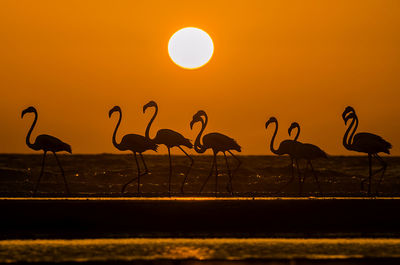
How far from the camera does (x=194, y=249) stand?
12.6 m

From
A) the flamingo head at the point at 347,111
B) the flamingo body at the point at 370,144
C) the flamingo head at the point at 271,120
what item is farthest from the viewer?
the flamingo head at the point at 271,120

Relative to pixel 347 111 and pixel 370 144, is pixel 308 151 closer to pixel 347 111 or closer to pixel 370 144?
A: pixel 370 144

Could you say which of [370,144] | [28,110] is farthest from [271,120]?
[28,110]

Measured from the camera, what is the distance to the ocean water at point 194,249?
11711 mm

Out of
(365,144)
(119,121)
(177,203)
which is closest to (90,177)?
(119,121)

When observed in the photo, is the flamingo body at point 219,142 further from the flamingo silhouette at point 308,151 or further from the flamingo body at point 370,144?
the flamingo body at point 370,144

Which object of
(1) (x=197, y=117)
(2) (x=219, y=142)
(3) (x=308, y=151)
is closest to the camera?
(3) (x=308, y=151)

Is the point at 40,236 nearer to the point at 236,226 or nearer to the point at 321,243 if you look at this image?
the point at 236,226

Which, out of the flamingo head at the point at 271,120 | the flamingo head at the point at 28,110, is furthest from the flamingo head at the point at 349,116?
the flamingo head at the point at 28,110

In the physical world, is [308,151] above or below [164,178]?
above

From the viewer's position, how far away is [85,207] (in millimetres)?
14383

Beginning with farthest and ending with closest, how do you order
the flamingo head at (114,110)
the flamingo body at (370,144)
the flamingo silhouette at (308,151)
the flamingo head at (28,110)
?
the flamingo head at (114,110) → the flamingo head at (28,110) → the flamingo silhouette at (308,151) → the flamingo body at (370,144)

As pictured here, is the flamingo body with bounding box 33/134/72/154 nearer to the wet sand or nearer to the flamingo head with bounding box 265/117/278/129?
the flamingo head with bounding box 265/117/278/129

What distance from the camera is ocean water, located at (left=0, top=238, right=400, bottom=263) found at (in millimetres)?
11711
